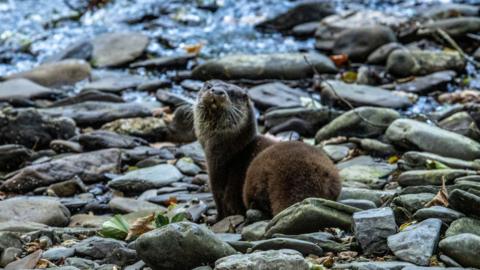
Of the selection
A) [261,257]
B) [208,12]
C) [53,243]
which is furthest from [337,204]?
[208,12]

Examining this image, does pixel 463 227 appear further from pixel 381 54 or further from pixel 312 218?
pixel 381 54

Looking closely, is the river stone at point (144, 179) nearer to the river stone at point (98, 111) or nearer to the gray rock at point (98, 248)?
the river stone at point (98, 111)

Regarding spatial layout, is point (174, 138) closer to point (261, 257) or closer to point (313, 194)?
point (313, 194)

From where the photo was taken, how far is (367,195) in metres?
6.55

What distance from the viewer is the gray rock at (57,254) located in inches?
213

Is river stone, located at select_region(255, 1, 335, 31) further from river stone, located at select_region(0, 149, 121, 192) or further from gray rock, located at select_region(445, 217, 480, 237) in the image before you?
gray rock, located at select_region(445, 217, 480, 237)

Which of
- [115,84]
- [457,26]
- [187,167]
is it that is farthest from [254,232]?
[457,26]

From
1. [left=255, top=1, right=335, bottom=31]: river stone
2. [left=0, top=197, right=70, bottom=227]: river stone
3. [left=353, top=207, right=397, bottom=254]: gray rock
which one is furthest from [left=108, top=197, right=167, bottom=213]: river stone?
[left=255, top=1, right=335, bottom=31]: river stone

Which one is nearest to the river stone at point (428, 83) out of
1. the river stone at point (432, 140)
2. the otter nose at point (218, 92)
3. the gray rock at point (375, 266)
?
the river stone at point (432, 140)

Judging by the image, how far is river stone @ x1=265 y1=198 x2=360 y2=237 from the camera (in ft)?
17.2

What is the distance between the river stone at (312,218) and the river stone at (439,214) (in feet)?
1.38

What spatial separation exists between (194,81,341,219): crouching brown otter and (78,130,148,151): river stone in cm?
257

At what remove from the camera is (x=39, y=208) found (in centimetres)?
707

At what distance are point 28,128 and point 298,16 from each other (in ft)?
23.2
